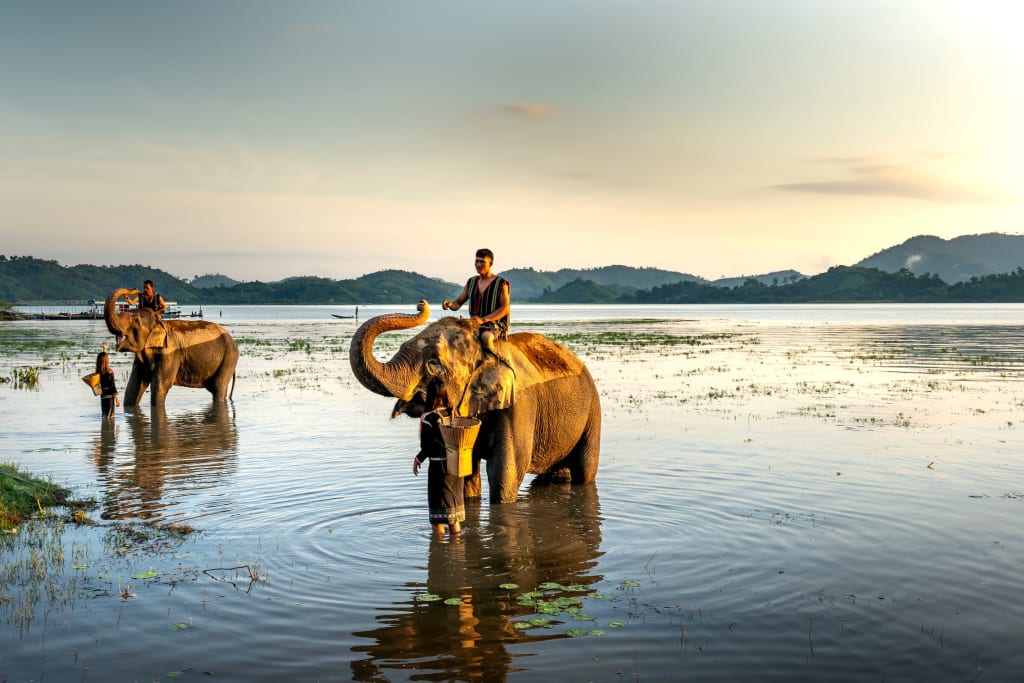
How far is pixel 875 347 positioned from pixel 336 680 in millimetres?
45749

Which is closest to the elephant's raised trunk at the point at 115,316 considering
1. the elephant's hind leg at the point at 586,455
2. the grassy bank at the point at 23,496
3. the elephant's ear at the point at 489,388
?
the grassy bank at the point at 23,496

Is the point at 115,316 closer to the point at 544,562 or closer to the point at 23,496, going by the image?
the point at 23,496

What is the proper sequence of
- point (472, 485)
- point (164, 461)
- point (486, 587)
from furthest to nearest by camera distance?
point (164, 461)
point (472, 485)
point (486, 587)

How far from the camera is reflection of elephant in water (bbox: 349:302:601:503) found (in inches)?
347

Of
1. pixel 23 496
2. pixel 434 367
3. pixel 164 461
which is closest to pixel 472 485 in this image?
pixel 434 367

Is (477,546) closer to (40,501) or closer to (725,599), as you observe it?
(725,599)

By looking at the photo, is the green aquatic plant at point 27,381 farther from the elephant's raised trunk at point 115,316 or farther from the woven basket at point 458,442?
the woven basket at point 458,442

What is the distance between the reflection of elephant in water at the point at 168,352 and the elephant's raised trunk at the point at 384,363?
44.4ft

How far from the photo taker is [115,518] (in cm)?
1077

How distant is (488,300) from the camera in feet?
33.2

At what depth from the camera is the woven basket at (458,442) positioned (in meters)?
9.27

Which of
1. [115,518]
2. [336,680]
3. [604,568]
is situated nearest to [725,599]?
[604,568]

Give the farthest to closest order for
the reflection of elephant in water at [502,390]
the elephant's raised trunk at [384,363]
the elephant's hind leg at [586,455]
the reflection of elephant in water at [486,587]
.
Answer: the elephant's hind leg at [586,455]
the reflection of elephant in water at [502,390]
the elephant's raised trunk at [384,363]
the reflection of elephant in water at [486,587]

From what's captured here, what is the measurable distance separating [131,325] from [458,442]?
14562 millimetres
